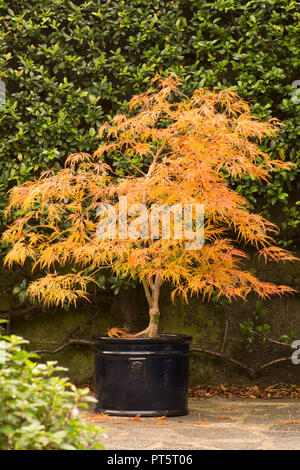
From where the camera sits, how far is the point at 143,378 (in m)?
4.07

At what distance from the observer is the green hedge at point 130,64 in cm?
492

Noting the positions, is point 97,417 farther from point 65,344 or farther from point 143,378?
point 65,344

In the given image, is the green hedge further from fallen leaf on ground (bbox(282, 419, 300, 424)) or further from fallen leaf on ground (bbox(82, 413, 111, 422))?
fallen leaf on ground (bbox(82, 413, 111, 422))

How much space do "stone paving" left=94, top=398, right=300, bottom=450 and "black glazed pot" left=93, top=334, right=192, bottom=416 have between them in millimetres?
99

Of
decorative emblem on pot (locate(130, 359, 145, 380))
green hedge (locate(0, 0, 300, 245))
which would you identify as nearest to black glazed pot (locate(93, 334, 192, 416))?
decorative emblem on pot (locate(130, 359, 145, 380))

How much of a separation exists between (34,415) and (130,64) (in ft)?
11.9

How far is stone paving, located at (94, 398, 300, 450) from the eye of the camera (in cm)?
327

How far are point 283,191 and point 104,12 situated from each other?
2.01 m

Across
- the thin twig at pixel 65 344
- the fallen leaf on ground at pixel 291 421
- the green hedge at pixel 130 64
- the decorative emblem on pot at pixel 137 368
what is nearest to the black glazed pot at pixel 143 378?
the decorative emblem on pot at pixel 137 368

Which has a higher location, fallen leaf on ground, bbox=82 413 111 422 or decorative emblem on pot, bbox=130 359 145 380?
decorative emblem on pot, bbox=130 359 145 380

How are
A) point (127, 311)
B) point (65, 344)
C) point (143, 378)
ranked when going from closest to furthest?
point (143, 378) → point (127, 311) → point (65, 344)

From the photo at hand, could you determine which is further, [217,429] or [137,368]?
[137,368]

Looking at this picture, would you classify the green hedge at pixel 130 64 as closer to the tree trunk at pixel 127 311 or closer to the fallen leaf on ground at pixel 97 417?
the tree trunk at pixel 127 311

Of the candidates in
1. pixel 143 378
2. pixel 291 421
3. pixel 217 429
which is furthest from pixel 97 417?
pixel 291 421
